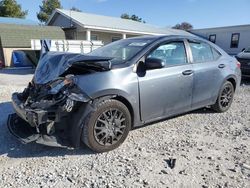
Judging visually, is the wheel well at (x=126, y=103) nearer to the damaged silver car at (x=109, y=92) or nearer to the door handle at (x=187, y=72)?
the damaged silver car at (x=109, y=92)

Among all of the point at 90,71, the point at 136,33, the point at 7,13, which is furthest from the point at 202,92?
the point at 7,13

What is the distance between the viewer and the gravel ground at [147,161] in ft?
10.4

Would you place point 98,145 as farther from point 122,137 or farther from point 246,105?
point 246,105

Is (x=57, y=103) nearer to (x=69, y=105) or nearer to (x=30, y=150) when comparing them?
(x=69, y=105)

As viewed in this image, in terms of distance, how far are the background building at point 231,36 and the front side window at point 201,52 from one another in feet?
82.4

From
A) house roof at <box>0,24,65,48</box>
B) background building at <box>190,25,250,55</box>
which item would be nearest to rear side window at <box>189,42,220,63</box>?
house roof at <box>0,24,65,48</box>

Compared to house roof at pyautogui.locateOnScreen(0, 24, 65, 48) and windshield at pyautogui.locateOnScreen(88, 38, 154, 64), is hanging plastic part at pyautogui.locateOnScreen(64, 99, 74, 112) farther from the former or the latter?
house roof at pyautogui.locateOnScreen(0, 24, 65, 48)

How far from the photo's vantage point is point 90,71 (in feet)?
12.8

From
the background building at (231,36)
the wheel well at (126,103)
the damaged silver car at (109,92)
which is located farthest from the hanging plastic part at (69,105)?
the background building at (231,36)

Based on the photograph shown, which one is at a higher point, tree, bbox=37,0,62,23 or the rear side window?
tree, bbox=37,0,62,23

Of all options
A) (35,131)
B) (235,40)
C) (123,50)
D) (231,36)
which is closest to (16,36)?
(123,50)

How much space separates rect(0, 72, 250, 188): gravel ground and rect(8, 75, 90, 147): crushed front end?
305 mm

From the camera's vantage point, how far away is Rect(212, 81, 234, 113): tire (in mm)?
5805

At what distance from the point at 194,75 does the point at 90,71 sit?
2068mm
